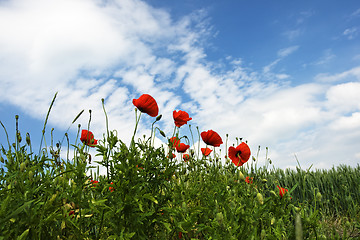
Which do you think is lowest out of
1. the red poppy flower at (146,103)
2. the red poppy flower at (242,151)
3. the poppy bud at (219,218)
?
the poppy bud at (219,218)

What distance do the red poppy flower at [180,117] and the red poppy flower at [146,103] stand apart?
358 mm

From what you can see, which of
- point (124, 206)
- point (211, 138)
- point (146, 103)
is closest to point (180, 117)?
point (146, 103)

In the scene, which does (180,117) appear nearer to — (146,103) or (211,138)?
(146,103)

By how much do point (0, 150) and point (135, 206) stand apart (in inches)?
51.5

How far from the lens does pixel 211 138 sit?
320 centimetres

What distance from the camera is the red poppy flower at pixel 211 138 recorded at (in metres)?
3.16

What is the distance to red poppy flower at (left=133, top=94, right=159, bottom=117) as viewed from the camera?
2.23m

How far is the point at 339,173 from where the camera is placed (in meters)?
5.00

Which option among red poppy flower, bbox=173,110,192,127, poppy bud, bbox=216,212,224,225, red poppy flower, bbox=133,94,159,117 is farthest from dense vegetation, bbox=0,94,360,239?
red poppy flower, bbox=173,110,192,127

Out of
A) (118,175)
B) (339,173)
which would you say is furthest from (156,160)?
(339,173)

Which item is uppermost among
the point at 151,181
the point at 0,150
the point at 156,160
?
the point at 0,150

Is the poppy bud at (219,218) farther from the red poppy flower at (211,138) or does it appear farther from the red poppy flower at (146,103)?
the red poppy flower at (211,138)

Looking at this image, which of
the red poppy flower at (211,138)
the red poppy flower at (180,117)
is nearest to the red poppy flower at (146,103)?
the red poppy flower at (180,117)

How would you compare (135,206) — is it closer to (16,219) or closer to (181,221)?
(181,221)
